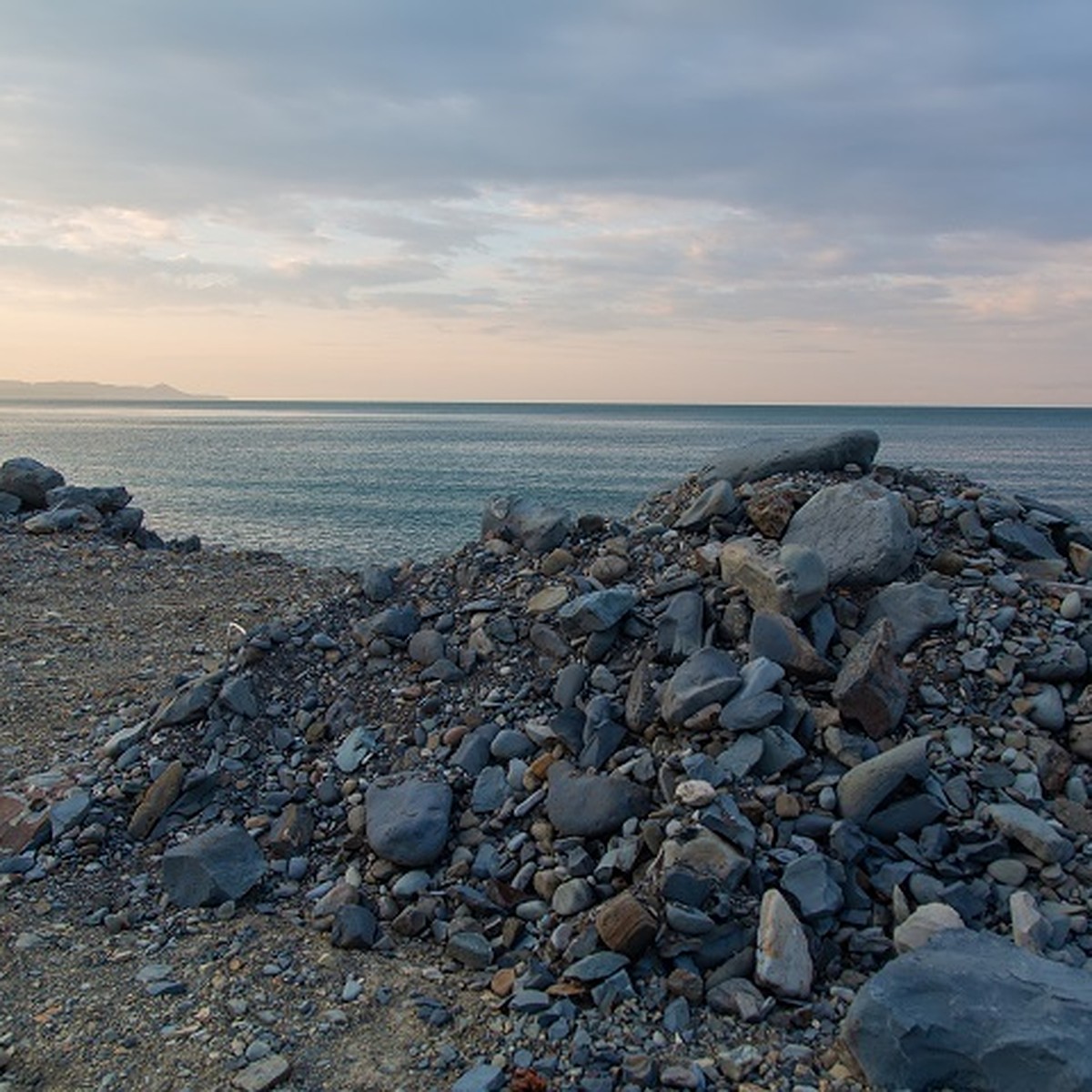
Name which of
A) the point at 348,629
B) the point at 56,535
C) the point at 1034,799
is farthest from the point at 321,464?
the point at 1034,799

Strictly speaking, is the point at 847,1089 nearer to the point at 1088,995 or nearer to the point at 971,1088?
the point at 971,1088

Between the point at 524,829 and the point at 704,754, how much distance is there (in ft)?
3.71

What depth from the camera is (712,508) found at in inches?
320

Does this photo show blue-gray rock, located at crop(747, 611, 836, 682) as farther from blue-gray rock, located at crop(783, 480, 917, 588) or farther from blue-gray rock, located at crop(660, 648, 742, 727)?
blue-gray rock, located at crop(783, 480, 917, 588)

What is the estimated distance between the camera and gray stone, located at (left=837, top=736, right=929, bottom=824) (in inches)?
218

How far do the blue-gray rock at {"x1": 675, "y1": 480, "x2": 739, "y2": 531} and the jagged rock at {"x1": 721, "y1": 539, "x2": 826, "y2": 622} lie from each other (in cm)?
102

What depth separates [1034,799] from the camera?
18.6ft

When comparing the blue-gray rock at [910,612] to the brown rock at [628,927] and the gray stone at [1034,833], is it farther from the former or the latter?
the brown rock at [628,927]

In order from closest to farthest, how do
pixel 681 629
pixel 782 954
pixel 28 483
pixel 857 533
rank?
pixel 782 954 < pixel 681 629 < pixel 857 533 < pixel 28 483

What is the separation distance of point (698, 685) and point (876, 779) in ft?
3.79

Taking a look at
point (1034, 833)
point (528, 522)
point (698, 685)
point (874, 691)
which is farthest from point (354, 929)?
point (528, 522)

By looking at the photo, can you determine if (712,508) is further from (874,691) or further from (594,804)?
(594,804)

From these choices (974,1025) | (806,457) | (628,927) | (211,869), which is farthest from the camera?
(806,457)

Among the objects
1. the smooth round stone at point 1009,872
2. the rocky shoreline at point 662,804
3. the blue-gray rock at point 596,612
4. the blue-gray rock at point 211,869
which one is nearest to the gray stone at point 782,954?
the rocky shoreline at point 662,804
